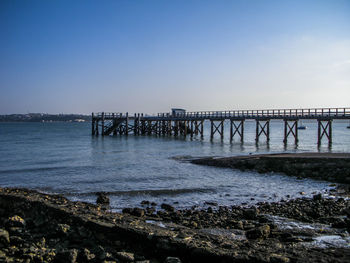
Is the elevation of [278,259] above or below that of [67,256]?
above

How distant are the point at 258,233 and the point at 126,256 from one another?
3764 mm

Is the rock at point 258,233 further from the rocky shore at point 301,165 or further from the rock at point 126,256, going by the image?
the rocky shore at point 301,165

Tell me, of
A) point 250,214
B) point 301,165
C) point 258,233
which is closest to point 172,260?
point 258,233

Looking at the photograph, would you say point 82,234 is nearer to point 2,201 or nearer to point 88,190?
point 2,201

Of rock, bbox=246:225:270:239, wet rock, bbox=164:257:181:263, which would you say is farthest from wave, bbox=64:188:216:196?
wet rock, bbox=164:257:181:263

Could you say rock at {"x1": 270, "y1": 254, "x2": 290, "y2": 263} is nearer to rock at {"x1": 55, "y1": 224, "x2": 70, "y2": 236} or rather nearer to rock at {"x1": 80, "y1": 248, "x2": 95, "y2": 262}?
rock at {"x1": 80, "y1": 248, "x2": 95, "y2": 262}

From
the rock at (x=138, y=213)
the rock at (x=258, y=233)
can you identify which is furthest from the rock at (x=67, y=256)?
the rock at (x=258, y=233)

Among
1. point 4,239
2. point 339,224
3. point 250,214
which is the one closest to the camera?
point 4,239

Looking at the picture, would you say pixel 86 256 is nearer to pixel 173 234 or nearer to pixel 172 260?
pixel 172 260

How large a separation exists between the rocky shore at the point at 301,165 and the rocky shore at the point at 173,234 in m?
6.63

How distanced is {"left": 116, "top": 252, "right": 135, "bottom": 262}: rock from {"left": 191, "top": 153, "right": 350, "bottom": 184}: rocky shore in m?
14.0

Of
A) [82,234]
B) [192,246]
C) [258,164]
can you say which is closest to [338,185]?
[258,164]

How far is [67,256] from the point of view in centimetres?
696

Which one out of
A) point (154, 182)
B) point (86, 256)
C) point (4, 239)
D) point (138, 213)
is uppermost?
point (4, 239)
